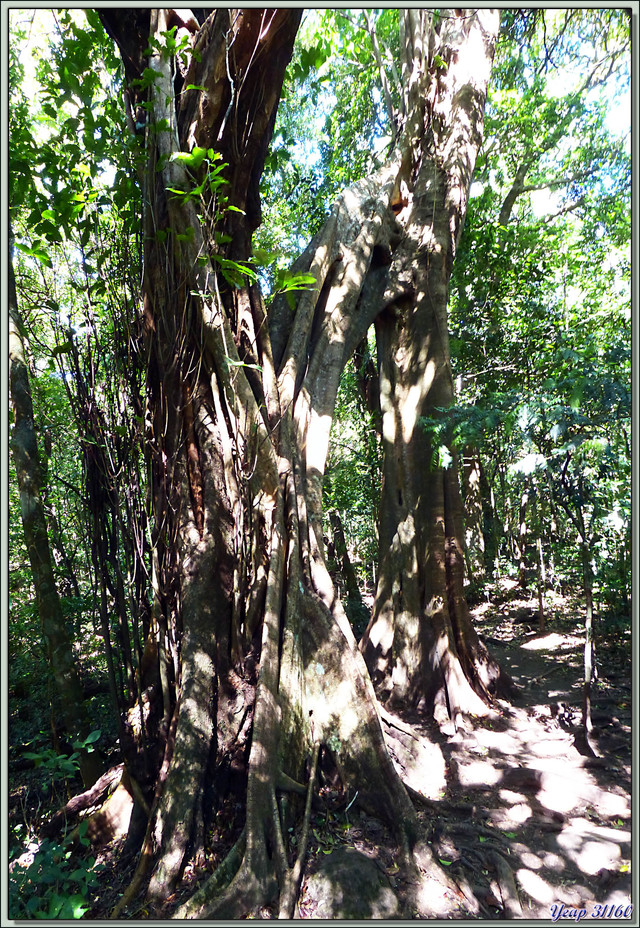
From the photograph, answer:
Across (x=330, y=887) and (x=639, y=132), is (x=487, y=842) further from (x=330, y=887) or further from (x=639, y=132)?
(x=639, y=132)

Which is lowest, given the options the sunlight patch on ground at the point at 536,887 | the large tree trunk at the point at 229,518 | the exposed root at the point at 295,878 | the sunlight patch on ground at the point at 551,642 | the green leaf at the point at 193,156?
the sunlight patch on ground at the point at 551,642

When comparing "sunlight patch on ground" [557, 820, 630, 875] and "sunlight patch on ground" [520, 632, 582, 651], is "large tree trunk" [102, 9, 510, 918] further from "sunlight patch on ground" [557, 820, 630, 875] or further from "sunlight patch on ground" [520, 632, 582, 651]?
"sunlight patch on ground" [520, 632, 582, 651]

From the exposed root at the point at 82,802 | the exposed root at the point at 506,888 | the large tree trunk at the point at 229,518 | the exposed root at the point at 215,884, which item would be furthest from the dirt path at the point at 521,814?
the exposed root at the point at 82,802

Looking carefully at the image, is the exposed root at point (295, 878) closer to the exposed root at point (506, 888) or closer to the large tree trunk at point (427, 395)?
the exposed root at point (506, 888)

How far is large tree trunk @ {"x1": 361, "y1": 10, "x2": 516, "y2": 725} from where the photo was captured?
4609 millimetres

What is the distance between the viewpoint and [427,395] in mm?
5098

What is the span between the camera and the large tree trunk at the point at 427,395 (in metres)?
4.61

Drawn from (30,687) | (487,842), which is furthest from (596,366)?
(30,687)

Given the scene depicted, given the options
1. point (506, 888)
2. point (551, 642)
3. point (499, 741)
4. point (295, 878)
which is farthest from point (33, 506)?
point (551, 642)

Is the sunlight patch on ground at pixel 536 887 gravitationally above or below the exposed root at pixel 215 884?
below

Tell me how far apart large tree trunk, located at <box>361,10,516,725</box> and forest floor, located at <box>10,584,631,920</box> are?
1.41 ft

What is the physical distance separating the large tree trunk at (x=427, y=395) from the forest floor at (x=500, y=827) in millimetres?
429

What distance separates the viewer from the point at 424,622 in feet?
15.3

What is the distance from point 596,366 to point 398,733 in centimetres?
291
